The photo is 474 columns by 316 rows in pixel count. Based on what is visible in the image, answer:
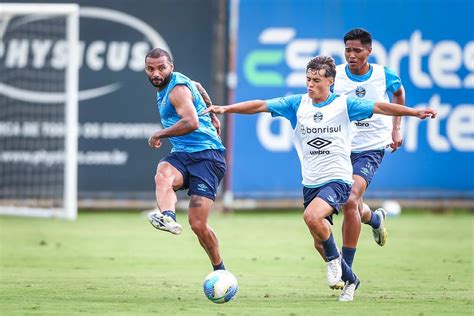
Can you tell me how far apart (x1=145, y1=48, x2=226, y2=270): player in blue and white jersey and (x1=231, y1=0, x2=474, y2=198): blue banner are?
1037 centimetres

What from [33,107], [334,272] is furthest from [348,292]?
[33,107]

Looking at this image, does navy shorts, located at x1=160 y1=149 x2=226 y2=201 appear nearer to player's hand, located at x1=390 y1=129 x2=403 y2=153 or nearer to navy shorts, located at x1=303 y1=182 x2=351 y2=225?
navy shorts, located at x1=303 y1=182 x2=351 y2=225

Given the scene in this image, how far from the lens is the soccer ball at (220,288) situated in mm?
10633

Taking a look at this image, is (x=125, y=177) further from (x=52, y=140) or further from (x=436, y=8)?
(x=436, y=8)

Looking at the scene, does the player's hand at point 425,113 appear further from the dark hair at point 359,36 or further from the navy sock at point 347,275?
the dark hair at point 359,36

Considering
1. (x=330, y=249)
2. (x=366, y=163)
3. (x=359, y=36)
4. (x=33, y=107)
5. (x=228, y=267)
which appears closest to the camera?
(x=330, y=249)

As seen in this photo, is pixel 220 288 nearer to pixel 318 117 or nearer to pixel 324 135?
pixel 324 135

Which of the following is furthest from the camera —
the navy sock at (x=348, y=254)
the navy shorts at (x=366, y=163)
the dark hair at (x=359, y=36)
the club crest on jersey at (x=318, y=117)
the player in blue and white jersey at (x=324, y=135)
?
the navy shorts at (x=366, y=163)

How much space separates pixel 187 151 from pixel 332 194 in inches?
62.4

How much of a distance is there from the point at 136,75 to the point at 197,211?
1083 centimetres

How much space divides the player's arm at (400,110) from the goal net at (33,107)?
11124 millimetres

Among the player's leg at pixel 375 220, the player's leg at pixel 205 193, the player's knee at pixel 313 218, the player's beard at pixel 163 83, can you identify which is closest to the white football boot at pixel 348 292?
the player's knee at pixel 313 218

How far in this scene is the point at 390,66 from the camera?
2258 cm

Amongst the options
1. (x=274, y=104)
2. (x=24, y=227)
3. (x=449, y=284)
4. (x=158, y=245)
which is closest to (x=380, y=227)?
(x=449, y=284)
